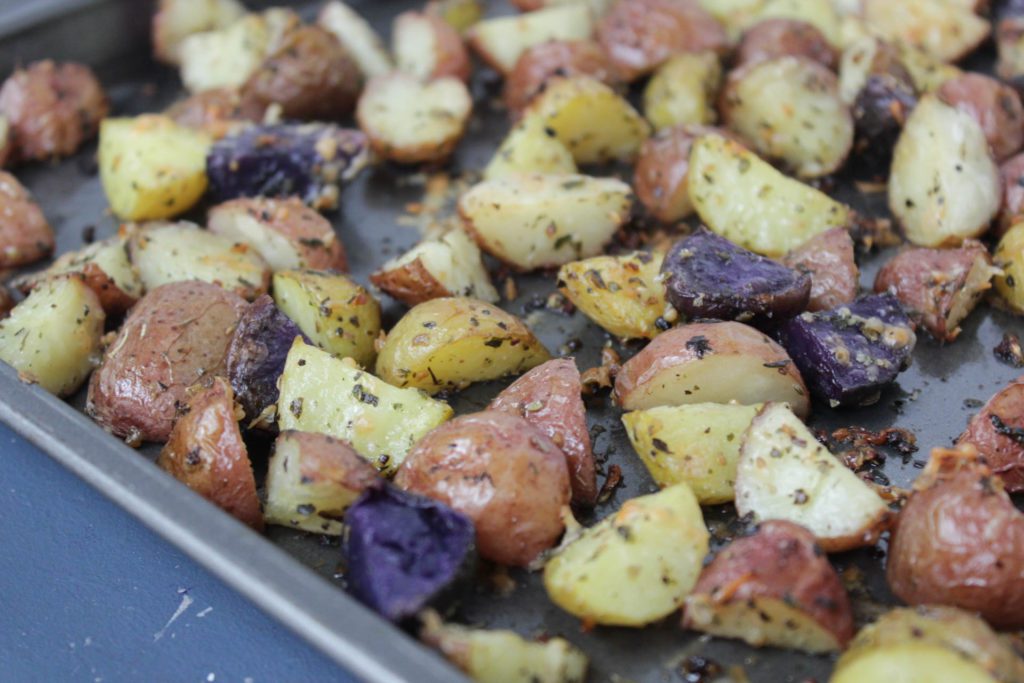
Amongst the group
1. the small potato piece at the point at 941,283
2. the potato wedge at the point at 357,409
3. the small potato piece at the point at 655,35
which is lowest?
the small potato piece at the point at 941,283

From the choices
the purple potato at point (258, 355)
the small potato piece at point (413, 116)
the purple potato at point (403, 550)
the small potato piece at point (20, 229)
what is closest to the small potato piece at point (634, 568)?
the purple potato at point (403, 550)

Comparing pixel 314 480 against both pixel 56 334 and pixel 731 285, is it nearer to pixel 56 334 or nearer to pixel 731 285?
pixel 56 334

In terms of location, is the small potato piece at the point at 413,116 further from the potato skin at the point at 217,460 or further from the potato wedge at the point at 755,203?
the potato skin at the point at 217,460

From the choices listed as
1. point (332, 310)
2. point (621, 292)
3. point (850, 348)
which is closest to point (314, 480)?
point (332, 310)

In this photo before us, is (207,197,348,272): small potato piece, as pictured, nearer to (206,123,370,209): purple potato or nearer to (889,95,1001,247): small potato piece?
(206,123,370,209): purple potato

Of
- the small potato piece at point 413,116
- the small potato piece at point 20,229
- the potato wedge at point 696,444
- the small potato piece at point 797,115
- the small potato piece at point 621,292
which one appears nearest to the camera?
the potato wedge at point 696,444

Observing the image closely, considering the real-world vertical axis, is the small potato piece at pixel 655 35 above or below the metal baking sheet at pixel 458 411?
above
